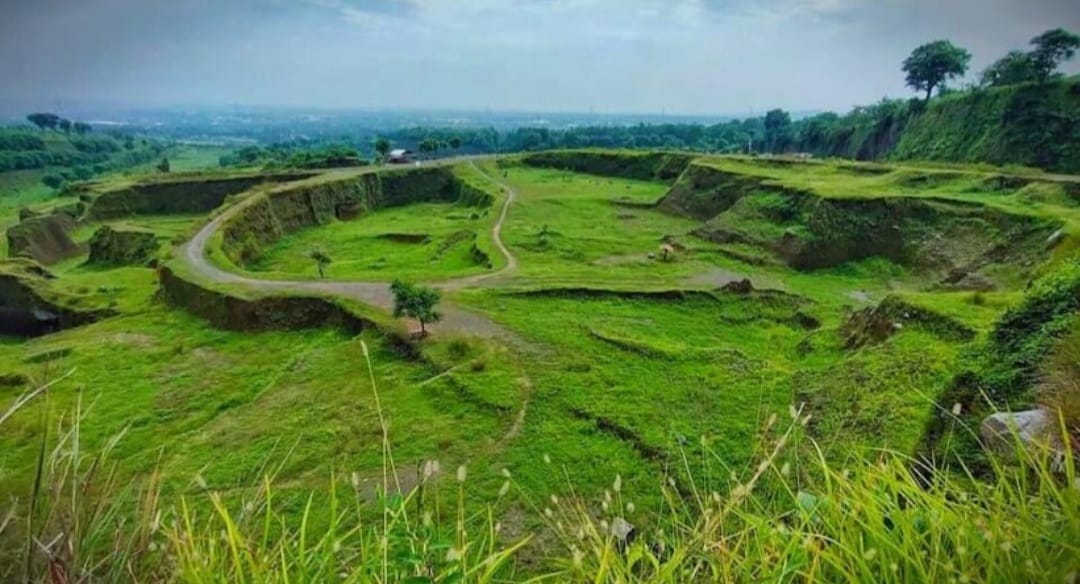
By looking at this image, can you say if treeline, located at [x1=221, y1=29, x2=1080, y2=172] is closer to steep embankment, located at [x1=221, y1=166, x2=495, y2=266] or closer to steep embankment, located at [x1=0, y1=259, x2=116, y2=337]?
steep embankment, located at [x1=221, y1=166, x2=495, y2=266]

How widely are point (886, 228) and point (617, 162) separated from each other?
139 ft

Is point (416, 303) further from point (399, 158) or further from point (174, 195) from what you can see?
point (399, 158)

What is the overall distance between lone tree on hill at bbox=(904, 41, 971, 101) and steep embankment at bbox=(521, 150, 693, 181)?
2981 cm

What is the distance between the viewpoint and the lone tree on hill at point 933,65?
7312cm

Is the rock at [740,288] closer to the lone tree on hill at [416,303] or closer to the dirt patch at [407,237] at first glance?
the lone tree on hill at [416,303]

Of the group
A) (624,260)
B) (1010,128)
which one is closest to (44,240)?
(624,260)

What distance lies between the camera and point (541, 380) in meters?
21.0

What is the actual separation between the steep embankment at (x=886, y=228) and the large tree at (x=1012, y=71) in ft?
86.0

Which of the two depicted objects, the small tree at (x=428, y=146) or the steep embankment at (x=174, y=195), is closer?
the steep embankment at (x=174, y=195)

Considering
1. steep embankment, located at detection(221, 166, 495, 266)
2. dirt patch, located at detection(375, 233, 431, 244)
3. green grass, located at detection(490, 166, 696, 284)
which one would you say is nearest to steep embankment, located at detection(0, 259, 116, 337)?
steep embankment, located at detection(221, 166, 495, 266)

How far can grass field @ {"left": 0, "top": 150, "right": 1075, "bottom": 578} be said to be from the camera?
15367 mm

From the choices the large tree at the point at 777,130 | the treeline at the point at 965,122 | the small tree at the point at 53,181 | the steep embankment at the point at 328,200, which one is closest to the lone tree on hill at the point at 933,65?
the treeline at the point at 965,122

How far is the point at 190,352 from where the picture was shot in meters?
27.5

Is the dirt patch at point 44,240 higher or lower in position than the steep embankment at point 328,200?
lower
